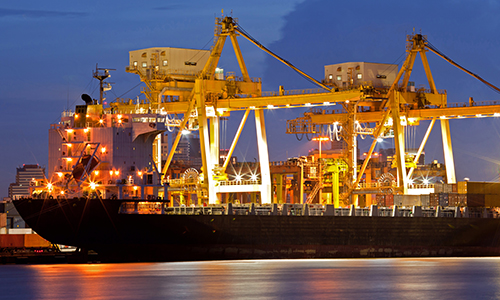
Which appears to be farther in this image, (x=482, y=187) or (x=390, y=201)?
(x=390, y=201)

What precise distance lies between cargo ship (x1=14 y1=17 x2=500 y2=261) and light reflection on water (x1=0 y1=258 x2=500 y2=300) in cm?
204

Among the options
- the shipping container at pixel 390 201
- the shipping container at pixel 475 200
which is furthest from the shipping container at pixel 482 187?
the shipping container at pixel 390 201

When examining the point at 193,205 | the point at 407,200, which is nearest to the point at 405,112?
the point at 407,200

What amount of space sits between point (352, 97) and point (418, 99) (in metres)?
9.81

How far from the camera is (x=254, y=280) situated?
120ft

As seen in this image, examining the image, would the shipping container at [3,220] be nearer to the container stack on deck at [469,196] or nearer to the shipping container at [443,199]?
the container stack on deck at [469,196]

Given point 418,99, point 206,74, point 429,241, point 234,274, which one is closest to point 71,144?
point 206,74

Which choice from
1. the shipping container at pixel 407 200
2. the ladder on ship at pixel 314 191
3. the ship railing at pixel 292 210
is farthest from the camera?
the ladder on ship at pixel 314 191

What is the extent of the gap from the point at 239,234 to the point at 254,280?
13.1 meters

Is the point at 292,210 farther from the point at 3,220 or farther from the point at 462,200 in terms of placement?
the point at 3,220

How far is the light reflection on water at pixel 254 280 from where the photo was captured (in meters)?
31.5

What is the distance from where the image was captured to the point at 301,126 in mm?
72438

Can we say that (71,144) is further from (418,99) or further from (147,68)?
(418,99)

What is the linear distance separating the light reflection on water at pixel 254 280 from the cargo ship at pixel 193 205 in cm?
204
